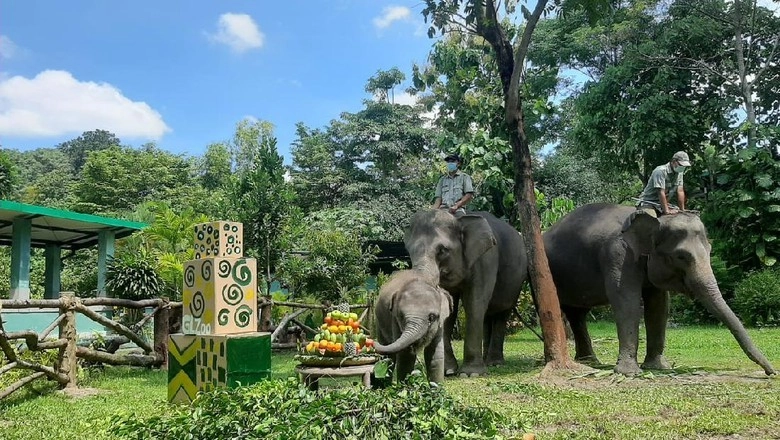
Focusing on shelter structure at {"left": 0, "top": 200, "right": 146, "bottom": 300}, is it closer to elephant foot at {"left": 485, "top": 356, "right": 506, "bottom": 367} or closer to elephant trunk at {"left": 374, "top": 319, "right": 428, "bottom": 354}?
elephant foot at {"left": 485, "top": 356, "right": 506, "bottom": 367}

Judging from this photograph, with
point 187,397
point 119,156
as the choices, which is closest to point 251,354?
point 187,397

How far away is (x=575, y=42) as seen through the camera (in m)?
25.0

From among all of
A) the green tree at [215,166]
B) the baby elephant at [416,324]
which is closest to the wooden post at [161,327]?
the baby elephant at [416,324]

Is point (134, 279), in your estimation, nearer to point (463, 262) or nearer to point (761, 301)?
point (463, 262)

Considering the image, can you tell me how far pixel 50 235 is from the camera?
20250mm

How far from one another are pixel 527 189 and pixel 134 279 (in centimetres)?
1081

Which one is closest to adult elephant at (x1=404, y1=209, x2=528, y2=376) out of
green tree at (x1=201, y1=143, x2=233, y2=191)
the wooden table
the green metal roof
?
the wooden table

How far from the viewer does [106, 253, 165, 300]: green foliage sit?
1670 cm

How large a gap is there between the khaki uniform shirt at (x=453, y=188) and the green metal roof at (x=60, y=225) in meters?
10.4

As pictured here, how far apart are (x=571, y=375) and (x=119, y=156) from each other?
3139 centimetres

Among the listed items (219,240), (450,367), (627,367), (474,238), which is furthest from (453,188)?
(219,240)

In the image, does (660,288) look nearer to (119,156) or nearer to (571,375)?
(571,375)

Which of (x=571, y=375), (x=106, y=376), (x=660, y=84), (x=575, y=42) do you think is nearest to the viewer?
(x=571, y=375)

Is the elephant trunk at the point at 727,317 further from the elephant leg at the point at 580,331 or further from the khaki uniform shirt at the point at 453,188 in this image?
the khaki uniform shirt at the point at 453,188
